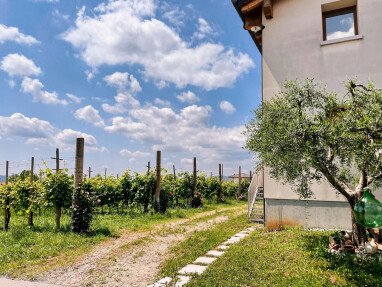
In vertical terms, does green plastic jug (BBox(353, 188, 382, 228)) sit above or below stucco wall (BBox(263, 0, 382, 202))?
below

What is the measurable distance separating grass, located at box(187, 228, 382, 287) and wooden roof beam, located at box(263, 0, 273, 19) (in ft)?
24.2

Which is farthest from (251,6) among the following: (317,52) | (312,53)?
(317,52)

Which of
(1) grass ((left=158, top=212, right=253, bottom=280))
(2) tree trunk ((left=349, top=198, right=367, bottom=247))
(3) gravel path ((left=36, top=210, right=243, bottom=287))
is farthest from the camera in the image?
(1) grass ((left=158, top=212, right=253, bottom=280))

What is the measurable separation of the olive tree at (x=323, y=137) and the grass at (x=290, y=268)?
992 millimetres

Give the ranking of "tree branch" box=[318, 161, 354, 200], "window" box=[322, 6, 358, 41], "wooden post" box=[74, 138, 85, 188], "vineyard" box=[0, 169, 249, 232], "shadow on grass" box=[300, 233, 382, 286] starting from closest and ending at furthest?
"shadow on grass" box=[300, 233, 382, 286] → "tree branch" box=[318, 161, 354, 200] → "window" box=[322, 6, 358, 41] → "wooden post" box=[74, 138, 85, 188] → "vineyard" box=[0, 169, 249, 232]

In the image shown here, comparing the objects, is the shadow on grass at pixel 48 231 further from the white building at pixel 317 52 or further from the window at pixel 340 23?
the window at pixel 340 23

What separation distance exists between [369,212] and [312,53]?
5.94 metres

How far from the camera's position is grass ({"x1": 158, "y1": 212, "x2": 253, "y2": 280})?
704 cm

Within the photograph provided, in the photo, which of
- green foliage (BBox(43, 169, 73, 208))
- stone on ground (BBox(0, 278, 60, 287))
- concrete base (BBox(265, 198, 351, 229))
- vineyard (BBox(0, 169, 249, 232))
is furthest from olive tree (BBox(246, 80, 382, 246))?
green foliage (BBox(43, 169, 73, 208))

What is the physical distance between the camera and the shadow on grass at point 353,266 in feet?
18.1

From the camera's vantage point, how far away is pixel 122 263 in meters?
7.48

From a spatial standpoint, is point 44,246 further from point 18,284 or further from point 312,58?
point 312,58

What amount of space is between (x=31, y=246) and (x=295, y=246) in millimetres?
7372

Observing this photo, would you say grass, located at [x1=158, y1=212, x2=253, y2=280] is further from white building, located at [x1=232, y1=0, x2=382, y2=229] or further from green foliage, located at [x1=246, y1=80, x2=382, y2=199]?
green foliage, located at [x1=246, y1=80, x2=382, y2=199]
